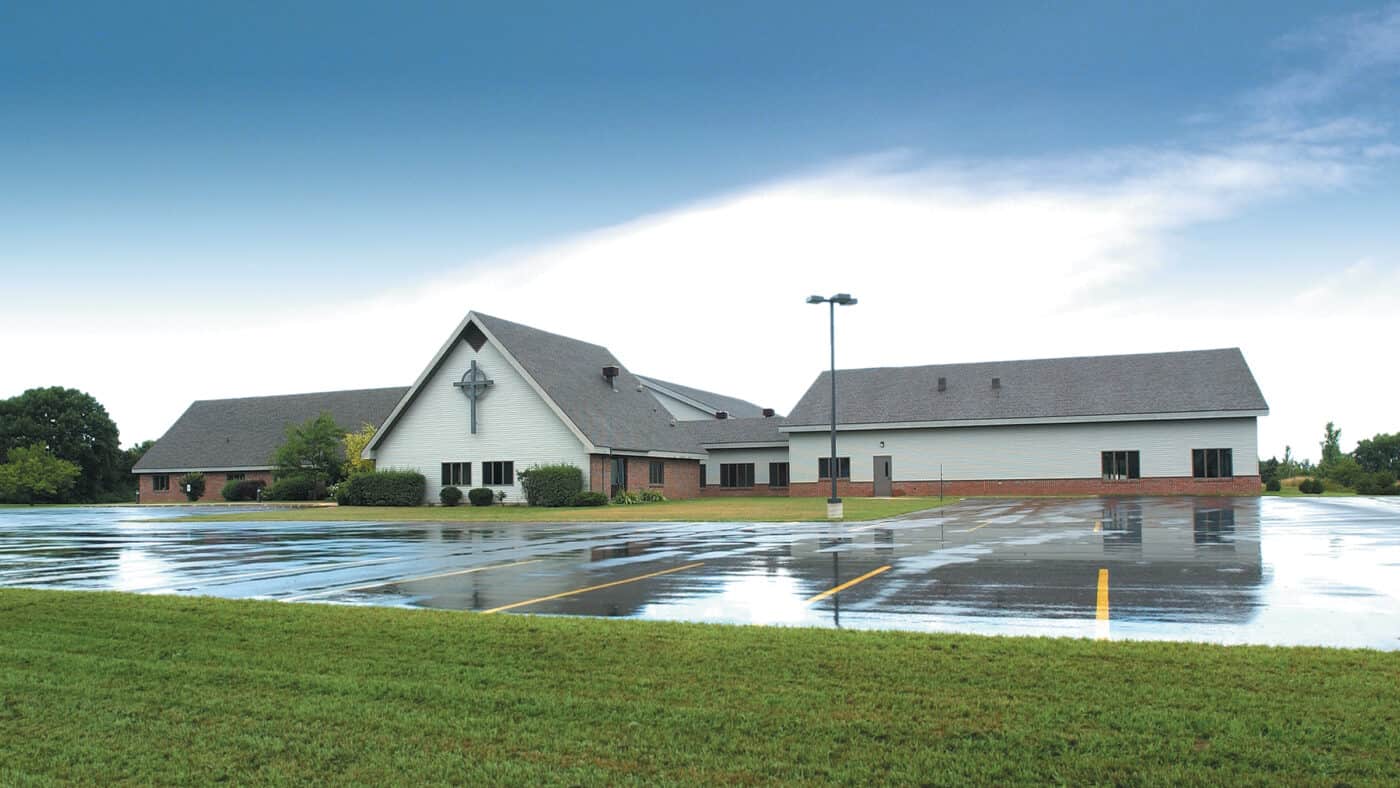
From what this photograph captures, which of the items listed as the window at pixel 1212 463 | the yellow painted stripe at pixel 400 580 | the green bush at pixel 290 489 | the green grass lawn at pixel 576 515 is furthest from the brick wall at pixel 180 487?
the window at pixel 1212 463

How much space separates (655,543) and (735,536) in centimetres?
259

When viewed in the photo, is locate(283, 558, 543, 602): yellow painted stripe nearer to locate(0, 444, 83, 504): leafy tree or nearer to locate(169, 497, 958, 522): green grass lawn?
locate(169, 497, 958, 522): green grass lawn

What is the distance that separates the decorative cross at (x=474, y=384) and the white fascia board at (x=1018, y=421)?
16858 mm

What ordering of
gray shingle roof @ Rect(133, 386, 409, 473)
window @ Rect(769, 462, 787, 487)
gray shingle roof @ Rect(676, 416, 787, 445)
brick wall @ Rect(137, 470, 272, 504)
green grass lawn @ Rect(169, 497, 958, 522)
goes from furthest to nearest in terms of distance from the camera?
gray shingle roof @ Rect(133, 386, 409, 473), brick wall @ Rect(137, 470, 272, 504), window @ Rect(769, 462, 787, 487), gray shingle roof @ Rect(676, 416, 787, 445), green grass lawn @ Rect(169, 497, 958, 522)

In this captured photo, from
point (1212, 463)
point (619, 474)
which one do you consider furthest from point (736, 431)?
point (1212, 463)

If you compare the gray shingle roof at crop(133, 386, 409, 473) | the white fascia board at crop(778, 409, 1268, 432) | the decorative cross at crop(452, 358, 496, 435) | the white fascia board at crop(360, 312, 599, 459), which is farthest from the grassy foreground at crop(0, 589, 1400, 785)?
the gray shingle roof at crop(133, 386, 409, 473)

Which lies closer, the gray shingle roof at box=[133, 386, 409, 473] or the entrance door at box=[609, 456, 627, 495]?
the entrance door at box=[609, 456, 627, 495]

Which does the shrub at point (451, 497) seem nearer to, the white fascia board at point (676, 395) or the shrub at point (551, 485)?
the shrub at point (551, 485)

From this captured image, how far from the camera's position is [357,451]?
54344mm

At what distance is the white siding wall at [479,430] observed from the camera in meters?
45.3

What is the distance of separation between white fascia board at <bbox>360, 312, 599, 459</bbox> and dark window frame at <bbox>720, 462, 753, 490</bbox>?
55.8ft

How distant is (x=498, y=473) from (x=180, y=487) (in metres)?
27.4

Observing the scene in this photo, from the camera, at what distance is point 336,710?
659 centimetres

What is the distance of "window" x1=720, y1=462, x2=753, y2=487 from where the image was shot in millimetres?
59312
